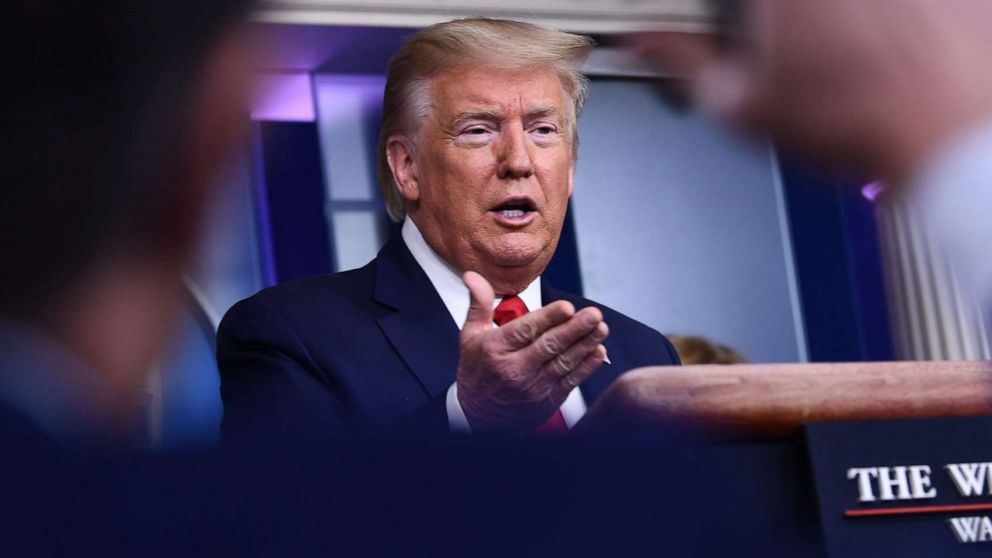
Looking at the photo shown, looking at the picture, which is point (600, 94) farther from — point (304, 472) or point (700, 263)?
point (304, 472)

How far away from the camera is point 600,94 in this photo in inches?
102

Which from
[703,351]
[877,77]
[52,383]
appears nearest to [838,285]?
[703,351]

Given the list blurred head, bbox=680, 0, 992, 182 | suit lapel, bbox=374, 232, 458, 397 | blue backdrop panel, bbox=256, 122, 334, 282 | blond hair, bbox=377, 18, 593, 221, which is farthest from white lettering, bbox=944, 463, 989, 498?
blue backdrop panel, bbox=256, 122, 334, 282

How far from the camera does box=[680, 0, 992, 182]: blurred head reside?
1.24m

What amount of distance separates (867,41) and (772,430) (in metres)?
0.35

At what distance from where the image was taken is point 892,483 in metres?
1.16

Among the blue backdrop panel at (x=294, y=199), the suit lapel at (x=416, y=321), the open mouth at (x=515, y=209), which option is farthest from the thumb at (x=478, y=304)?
the blue backdrop panel at (x=294, y=199)

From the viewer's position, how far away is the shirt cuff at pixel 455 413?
4.76 ft

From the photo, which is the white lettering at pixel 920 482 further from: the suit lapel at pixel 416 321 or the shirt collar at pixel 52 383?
the suit lapel at pixel 416 321

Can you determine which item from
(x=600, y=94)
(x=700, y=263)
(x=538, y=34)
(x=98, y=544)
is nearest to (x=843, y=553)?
(x=98, y=544)

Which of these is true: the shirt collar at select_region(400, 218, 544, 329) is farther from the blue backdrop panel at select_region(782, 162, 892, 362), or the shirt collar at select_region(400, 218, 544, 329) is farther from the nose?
the blue backdrop panel at select_region(782, 162, 892, 362)

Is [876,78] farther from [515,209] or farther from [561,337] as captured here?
[515,209]

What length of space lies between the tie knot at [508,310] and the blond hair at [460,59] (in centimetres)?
31

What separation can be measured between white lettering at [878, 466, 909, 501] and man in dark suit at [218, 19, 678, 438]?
68 centimetres
